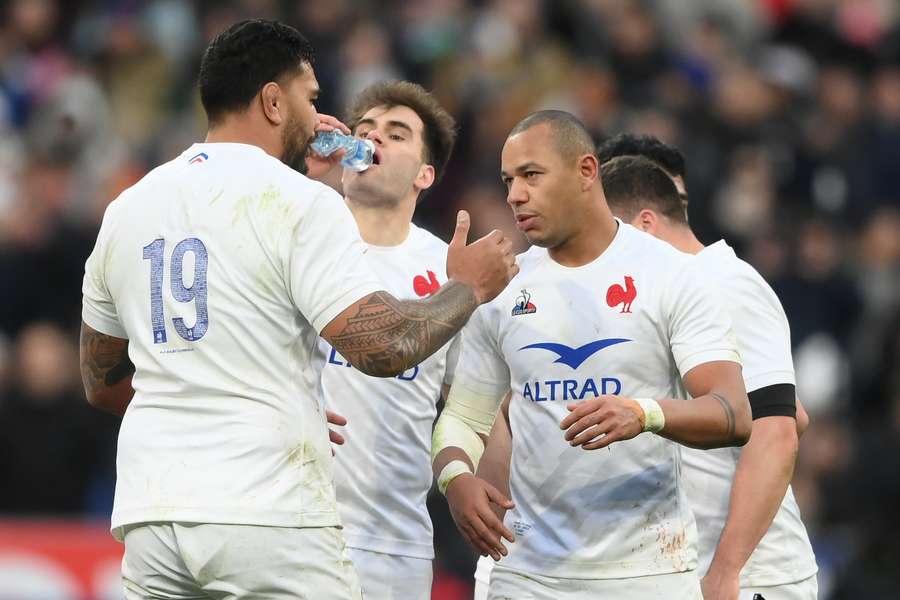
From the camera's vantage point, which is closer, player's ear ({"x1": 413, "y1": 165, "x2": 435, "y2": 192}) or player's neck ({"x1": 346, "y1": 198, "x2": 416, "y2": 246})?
player's neck ({"x1": 346, "y1": 198, "x2": 416, "y2": 246})

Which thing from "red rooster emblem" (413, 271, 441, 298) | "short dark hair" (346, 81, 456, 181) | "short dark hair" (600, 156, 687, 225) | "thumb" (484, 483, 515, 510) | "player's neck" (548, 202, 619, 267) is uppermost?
"short dark hair" (346, 81, 456, 181)

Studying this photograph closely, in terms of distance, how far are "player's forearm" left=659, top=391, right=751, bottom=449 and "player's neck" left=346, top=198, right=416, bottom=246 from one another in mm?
2030

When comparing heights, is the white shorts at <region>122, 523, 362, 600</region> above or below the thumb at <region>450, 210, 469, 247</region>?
below

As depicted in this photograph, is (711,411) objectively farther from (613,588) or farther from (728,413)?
(613,588)

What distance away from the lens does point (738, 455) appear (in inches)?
244

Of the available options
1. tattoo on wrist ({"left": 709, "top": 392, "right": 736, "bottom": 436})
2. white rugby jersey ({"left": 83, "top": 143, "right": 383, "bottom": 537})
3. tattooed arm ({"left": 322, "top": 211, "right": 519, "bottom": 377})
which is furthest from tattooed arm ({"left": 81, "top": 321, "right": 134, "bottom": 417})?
tattoo on wrist ({"left": 709, "top": 392, "right": 736, "bottom": 436})

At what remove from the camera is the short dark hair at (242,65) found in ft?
17.2

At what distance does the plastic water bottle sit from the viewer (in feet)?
19.6

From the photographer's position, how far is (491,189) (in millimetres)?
12641

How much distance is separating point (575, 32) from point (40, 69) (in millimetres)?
5079

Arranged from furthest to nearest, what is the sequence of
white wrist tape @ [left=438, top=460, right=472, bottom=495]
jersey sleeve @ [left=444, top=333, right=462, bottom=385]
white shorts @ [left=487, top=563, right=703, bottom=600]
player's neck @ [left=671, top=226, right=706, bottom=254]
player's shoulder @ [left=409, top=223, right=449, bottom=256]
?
player's shoulder @ [left=409, top=223, right=449, bottom=256] < jersey sleeve @ [left=444, top=333, right=462, bottom=385] < player's neck @ [left=671, top=226, right=706, bottom=254] < white wrist tape @ [left=438, top=460, right=472, bottom=495] < white shorts @ [left=487, top=563, right=703, bottom=600]

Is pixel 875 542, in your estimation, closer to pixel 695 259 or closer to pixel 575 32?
pixel 695 259

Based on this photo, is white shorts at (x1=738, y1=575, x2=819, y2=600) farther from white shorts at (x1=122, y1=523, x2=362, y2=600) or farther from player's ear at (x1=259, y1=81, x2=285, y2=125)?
player's ear at (x1=259, y1=81, x2=285, y2=125)

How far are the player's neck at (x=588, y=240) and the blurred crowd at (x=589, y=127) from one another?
14.9 feet
